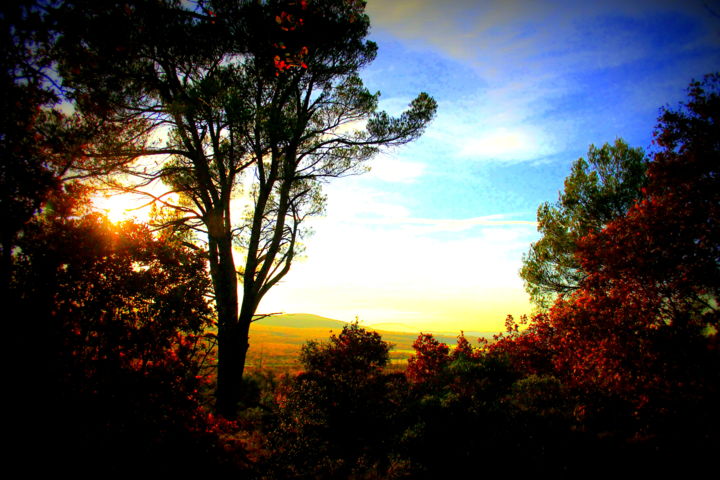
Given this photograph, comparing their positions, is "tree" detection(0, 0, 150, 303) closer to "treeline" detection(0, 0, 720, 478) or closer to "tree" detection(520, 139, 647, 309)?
"treeline" detection(0, 0, 720, 478)

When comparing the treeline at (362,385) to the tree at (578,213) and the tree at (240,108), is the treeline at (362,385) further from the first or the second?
the tree at (578,213)

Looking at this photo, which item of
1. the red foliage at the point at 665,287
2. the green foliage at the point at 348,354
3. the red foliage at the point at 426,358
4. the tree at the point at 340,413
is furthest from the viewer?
the red foliage at the point at 426,358

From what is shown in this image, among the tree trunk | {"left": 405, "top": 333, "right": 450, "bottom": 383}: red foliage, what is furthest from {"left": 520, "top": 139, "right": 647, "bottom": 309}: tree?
the tree trunk

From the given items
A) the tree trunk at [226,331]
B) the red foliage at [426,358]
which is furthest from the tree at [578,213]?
the tree trunk at [226,331]

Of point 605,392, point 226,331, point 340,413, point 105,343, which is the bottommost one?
point 340,413

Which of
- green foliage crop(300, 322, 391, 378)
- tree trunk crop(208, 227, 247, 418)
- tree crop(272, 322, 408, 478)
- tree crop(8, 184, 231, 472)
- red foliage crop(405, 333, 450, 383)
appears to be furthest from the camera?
red foliage crop(405, 333, 450, 383)

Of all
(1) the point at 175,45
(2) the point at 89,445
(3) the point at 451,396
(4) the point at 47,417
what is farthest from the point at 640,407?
(1) the point at 175,45

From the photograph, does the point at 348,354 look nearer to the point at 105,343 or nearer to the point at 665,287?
the point at 105,343

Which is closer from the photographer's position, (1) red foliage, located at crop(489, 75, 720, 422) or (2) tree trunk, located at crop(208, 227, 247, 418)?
(1) red foliage, located at crop(489, 75, 720, 422)

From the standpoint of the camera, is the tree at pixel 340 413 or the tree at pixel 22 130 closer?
the tree at pixel 22 130

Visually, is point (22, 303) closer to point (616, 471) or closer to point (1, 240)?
point (1, 240)

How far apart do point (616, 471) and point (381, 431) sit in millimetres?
5747

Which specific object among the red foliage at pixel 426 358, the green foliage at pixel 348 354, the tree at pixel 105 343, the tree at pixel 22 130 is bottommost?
the red foliage at pixel 426 358

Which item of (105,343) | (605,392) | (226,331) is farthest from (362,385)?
(105,343)
